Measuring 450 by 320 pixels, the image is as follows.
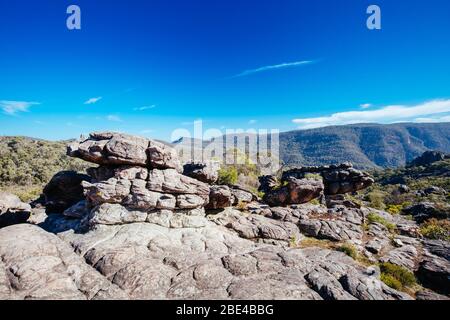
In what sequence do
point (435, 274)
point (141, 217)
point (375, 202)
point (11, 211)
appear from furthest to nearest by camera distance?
point (375, 202) < point (11, 211) < point (141, 217) < point (435, 274)

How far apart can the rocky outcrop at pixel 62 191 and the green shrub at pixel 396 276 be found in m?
27.8

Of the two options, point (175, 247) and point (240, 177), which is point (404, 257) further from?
point (240, 177)

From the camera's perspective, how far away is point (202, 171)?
1258 inches

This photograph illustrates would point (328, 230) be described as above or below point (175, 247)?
below

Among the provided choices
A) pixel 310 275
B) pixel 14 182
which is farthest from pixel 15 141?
pixel 310 275

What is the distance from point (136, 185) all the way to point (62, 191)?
10748 millimetres

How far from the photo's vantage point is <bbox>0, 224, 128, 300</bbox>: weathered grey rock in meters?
12.2

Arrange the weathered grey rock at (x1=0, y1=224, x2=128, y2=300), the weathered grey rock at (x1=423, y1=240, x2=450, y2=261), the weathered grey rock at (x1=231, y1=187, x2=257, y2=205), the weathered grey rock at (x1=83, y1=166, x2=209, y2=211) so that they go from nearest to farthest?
1. the weathered grey rock at (x1=0, y1=224, x2=128, y2=300)
2. the weathered grey rock at (x1=83, y1=166, x2=209, y2=211)
3. the weathered grey rock at (x1=423, y1=240, x2=450, y2=261)
4. the weathered grey rock at (x1=231, y1=187, x2=257, y2=205)

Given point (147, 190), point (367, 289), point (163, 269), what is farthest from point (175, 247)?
point (367, 289)

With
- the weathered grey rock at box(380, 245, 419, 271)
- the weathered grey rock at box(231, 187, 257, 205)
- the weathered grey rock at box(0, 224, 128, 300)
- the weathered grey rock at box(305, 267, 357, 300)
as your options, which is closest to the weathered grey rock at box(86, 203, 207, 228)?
the weathered grey rock at box(0, 224, 128, 300)

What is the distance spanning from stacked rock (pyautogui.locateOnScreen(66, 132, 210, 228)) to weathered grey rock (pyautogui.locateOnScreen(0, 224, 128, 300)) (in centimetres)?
408

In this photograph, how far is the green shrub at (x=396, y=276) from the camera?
18.0 m

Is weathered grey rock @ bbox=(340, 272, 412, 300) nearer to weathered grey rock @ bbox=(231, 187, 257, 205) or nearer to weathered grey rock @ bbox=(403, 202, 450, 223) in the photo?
weathered grey rock @ bbox=(231, 187, 257, 205)

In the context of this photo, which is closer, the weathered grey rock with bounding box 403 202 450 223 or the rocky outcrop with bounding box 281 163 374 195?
the weathered grey rock with bounding box 403 202 450 223
